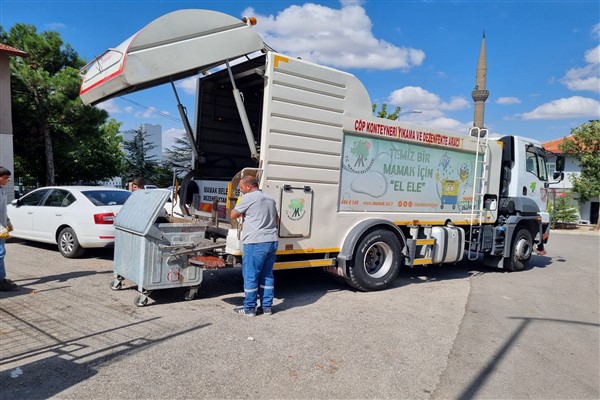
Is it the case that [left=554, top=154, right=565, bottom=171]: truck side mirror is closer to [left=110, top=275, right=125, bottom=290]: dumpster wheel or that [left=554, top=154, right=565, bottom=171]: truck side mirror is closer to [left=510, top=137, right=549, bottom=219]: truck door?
[left=510, top=137, right=549, bottom=219]: truck door

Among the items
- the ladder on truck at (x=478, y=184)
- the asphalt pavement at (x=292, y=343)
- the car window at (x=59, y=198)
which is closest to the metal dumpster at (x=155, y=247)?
the asphalt pavement at (x=292, y=343)

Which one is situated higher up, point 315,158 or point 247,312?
point 315,158

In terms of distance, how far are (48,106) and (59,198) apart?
9.55 metres

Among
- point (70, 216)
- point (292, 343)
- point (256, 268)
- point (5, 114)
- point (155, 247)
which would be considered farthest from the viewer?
point (5, 114)

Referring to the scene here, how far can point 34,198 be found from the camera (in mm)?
9273

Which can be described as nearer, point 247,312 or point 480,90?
point 247,312

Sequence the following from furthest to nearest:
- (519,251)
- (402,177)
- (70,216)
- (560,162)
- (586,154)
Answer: (586,154), (560,162), (519,251), (70,216), (402,177)

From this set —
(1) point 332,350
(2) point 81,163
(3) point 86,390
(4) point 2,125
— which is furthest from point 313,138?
(2) point 81,163

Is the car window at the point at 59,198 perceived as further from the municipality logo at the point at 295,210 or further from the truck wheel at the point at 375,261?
the truck wheel at the point at 375,261

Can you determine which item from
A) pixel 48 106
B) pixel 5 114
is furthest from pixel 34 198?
pixel 48 106

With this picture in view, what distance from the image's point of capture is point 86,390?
335 centimetres

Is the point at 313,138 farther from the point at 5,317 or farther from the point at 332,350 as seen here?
the point at 5,317

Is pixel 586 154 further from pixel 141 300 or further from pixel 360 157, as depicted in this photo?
pixel 141 300

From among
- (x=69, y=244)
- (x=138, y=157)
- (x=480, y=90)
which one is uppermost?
(x=480, y=90)
